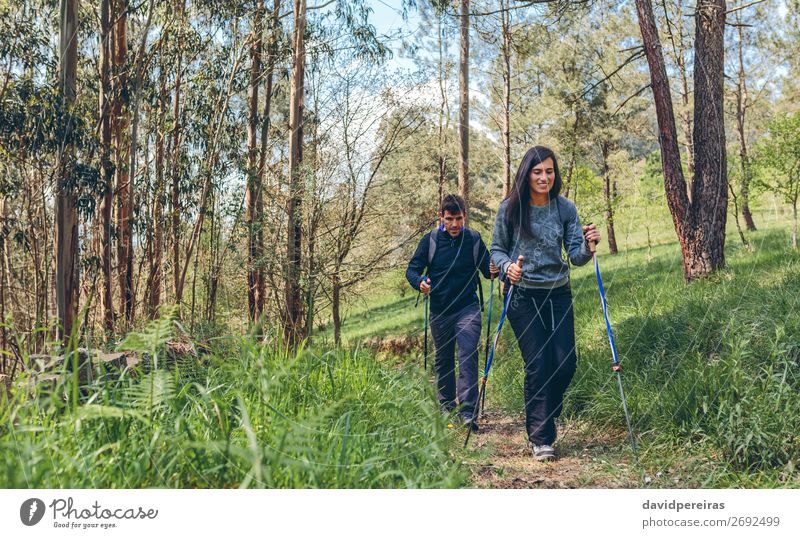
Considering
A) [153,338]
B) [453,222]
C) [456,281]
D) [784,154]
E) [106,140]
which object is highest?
[106,140]

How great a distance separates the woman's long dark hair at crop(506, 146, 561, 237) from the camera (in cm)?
356

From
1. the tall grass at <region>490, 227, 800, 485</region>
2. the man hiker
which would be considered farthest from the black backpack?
the tall grass at <region>490, 227, 800, 485</region>

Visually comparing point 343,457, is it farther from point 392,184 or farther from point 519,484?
point 392,184

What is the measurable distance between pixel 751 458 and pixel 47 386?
326cm

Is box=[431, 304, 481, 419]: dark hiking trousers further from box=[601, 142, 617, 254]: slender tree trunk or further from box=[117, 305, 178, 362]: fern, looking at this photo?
box=[117, 305, 178, 362]: fern

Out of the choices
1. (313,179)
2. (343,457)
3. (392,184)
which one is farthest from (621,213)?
(343,457)

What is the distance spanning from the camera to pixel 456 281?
14.9ft

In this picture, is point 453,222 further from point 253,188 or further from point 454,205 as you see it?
point 253,188

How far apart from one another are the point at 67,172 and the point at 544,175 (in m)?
5.26

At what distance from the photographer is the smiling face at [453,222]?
4.46 meters

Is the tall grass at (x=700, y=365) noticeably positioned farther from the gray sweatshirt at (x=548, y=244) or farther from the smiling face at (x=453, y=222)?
Answer: the smiling face at (x=453, y=222)

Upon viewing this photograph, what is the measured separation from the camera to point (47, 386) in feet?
8.80

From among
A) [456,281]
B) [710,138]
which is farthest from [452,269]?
[710,138]

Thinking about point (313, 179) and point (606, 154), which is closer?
point (606, 154)
